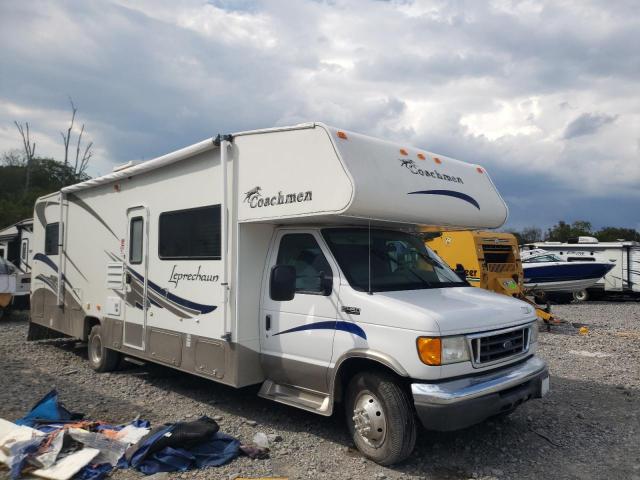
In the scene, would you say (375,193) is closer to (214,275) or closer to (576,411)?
(214,275)

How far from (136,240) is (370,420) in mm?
4362

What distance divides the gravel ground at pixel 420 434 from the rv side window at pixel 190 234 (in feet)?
6.04

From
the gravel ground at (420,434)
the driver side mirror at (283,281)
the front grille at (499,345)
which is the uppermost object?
the driver side mirror at (283,281)

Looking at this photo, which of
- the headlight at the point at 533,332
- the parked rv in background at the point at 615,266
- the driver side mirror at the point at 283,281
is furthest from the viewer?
the parked rv in background at the point at 615,266

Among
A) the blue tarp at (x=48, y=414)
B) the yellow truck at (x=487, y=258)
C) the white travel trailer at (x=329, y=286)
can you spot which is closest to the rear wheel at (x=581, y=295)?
the yellow truck at (x=487, y=258)

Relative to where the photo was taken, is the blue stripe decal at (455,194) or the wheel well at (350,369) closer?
the wheel well at (350,369)

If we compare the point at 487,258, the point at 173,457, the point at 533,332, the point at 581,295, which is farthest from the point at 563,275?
the point at 173,457

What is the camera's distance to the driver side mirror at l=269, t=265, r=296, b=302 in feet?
16.4

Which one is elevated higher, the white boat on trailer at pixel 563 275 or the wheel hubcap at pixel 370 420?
the white boat on trailer at pixel 563 275

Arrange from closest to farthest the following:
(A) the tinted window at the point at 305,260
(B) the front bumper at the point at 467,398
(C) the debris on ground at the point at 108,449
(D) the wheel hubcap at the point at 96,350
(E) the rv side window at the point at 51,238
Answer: (B) the front bumper at the point at 467,398 < (C) the debris on ground at the point at 108,449 < (A) the tinted window at the point at 305,260 < (D) the wheel hubcap at the point at 96,350 < (E) the rv side window at the point at 51,238

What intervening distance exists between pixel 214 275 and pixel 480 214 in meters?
3.13

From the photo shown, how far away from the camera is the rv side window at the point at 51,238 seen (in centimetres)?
973

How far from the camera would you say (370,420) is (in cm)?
473

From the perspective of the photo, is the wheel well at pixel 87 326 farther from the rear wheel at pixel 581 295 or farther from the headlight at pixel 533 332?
the rear wheel at pixel 581 295
